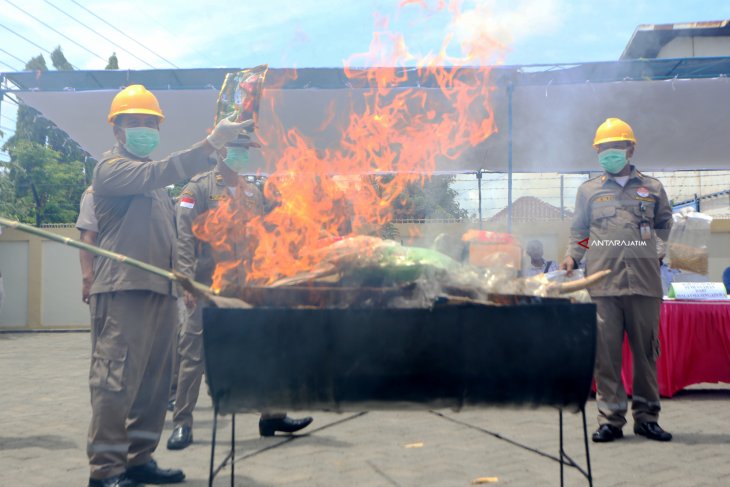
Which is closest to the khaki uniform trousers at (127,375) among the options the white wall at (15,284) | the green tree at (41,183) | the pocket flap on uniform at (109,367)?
the pocket flap on uniform at (109,367)

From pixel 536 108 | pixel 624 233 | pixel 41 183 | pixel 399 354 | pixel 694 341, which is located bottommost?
pixel 694 341

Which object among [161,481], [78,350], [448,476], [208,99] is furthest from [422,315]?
[78,350]

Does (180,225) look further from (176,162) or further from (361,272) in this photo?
(361,272)

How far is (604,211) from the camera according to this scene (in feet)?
15.3

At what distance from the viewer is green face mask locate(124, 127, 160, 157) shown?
11.8 ft

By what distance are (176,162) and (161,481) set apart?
5.88 feet

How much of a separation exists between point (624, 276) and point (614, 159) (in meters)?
0.88

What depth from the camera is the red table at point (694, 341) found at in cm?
606

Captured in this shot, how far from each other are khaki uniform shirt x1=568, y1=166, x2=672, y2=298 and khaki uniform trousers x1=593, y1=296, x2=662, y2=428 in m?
0.11

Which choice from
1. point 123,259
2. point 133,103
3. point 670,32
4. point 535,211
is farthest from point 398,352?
point 670,32

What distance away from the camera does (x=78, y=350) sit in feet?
37.6

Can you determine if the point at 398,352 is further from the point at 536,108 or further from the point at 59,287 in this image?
the point at 59,287

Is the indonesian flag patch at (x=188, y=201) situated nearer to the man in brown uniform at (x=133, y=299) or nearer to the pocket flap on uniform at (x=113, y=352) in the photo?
the man in brown uniform at (x=133, y=299)

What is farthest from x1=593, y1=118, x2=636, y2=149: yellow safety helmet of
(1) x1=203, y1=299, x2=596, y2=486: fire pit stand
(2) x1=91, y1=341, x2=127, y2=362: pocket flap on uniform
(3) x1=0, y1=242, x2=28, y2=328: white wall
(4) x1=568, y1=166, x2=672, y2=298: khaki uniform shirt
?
(3) x1=0, y1=242, x2=28, y2=328: white wall
